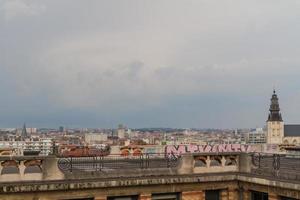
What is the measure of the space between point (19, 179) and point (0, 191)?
1.11 meters

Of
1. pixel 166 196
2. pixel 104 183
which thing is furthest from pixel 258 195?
pixel 104 183

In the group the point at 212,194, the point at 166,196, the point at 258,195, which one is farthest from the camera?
the point at 212,194

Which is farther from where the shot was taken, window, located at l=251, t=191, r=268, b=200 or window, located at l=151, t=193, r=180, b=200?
window, located at l=251, t=191, r=268, b=200

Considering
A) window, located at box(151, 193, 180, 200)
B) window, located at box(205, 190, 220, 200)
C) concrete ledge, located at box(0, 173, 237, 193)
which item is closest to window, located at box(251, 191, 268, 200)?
concrete ledge, located at box(0, 173, 237, 193)

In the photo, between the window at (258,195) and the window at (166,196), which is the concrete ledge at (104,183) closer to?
the window at (166,196)

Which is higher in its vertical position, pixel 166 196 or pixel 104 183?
pixel 104 183

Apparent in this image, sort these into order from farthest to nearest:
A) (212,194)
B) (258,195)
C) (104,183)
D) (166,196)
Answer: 1. (212,194)
2. (258,195)
3. (166,196)
4. (104,183)

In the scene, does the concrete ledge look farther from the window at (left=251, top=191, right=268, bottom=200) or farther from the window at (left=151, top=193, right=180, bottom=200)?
the window at (left=251, top=191, right=268, bottom=200)

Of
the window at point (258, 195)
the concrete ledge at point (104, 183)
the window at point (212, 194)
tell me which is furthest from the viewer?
the window at point (212, 194)

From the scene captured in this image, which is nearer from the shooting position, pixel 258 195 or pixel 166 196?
pixel 166 196

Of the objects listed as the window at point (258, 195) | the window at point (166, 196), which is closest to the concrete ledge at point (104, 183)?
the window at point (166, 196)

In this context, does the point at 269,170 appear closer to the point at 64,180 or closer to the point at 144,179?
the point at 144,179

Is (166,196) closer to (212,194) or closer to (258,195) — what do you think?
(212,194)

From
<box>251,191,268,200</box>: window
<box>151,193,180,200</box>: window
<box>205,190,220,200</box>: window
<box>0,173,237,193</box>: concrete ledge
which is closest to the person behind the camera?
<box>0,173,237,193</box>: concrete ledge
